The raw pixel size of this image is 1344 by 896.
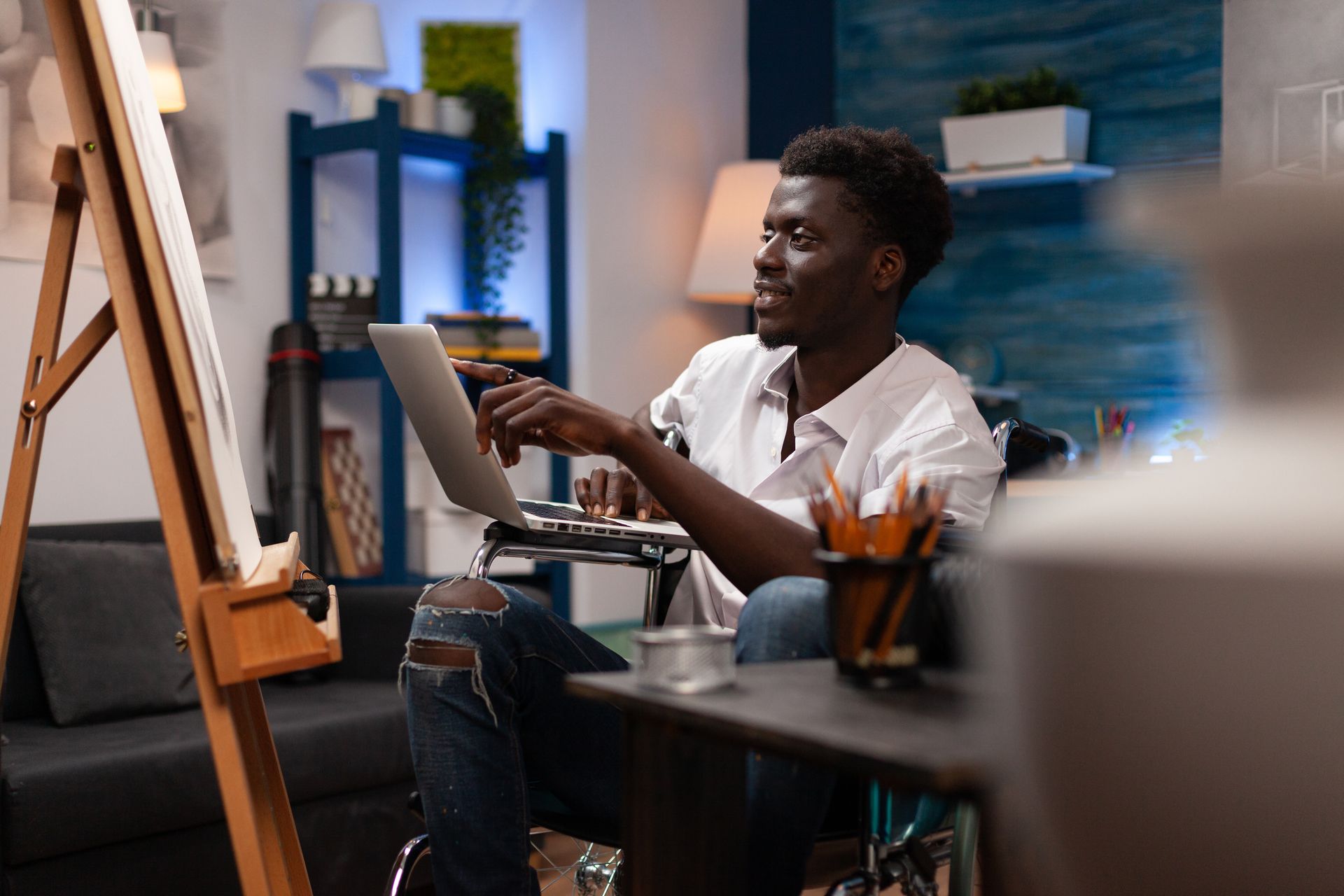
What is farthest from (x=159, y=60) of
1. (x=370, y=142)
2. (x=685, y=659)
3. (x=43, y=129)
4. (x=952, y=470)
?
(x=685, y=659)

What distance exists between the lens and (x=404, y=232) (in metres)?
3.65

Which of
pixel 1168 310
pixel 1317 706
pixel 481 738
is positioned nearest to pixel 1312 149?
pixel 1168 310

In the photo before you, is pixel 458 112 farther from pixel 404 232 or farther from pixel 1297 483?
pixel 1297 483

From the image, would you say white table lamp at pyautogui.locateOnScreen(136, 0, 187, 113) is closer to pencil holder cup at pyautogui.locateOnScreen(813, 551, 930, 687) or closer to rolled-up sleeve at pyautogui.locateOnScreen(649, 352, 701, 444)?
rolled-up sleeve at pyautogui.locateOnScreen(649, 352, 701, 444)

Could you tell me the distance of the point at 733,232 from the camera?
3.99 meters

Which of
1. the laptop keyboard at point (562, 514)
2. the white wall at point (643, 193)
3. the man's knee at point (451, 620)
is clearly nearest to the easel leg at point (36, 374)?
the man's knee at point (451, 620)

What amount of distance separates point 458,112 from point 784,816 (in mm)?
2876

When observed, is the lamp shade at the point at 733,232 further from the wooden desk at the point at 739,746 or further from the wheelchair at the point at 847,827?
the wooden desk at the point at 739,746

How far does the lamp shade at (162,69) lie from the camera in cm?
281

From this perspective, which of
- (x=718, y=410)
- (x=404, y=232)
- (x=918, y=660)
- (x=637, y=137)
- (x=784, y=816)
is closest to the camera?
(x=918, y=660)

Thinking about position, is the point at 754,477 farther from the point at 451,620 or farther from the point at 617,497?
the point at 451,620

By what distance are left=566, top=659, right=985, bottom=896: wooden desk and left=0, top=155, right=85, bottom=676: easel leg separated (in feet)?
2.66

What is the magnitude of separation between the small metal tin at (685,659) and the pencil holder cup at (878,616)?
83mm

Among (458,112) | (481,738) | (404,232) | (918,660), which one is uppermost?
(458,112)
